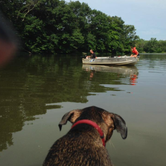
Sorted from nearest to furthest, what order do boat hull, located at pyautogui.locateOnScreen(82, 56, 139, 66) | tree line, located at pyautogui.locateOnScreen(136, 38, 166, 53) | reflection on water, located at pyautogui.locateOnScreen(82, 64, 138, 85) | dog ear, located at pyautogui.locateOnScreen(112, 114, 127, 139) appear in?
dog ear, located at pyautogui.locateOnScreen(112, 114, 127, 139), reflection on water, located at pyautogui.locateOnScreen(82, 64, 138, 85), boat hull, located at pyautogui.locateOnScreen(82, 56, 139, 66), tree line, located at pyautogui.locateOnScreen(136, 38, 166, 53)

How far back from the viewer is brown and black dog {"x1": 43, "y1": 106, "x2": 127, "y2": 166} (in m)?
1.77

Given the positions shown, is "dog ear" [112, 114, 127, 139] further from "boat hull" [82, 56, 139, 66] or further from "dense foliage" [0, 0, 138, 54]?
"dense foliage" [0, 0, 138, 54]

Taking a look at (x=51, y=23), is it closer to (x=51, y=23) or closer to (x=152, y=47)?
(x=51, y=23)

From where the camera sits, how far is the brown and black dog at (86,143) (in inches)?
69.6

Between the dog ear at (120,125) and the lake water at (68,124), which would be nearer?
the dog ear at (120,125)

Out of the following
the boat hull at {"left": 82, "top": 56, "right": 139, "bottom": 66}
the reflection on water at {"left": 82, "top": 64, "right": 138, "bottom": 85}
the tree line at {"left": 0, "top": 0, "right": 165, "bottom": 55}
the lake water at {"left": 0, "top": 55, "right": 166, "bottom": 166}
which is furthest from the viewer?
the tree line at {"left": 0, "top": 0, "right": 165, "bottom": 55}

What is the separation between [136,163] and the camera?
327cm

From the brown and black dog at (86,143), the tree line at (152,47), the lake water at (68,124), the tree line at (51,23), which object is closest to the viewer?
the brown and black dog at (86,143)

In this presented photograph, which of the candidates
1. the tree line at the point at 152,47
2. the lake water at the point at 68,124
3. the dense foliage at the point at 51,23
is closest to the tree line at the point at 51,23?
the dense foliage at the point at 51,23

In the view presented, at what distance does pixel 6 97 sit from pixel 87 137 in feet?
18.1

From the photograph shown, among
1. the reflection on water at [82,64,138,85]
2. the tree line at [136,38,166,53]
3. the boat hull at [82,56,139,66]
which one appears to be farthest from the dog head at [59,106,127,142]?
the tree line at [136,38,166,53]

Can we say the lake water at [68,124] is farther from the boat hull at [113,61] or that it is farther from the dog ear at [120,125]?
the boat hull at [113,61]

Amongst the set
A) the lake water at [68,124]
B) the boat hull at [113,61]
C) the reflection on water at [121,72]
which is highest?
the boat hull at [113,61]

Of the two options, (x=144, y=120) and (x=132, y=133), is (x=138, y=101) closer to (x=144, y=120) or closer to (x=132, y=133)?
(x=144, y=120)
